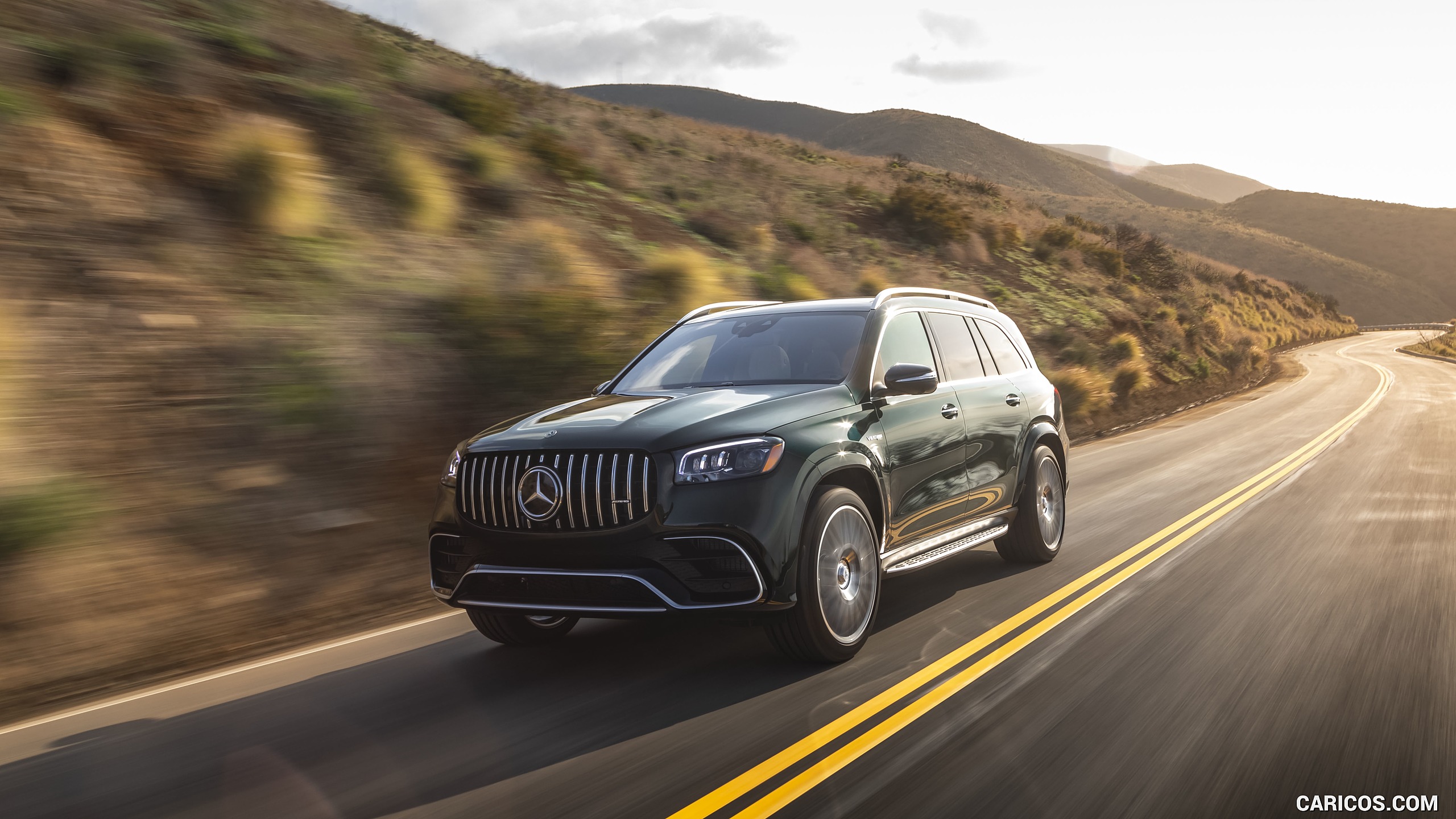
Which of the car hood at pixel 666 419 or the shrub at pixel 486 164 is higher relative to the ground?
the shrub at pixel 486 164

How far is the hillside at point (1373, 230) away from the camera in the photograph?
116 metres

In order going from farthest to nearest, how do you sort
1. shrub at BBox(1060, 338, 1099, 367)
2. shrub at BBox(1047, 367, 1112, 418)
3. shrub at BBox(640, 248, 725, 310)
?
shrub at BBox(1060, 338, 1099, 367) → shrub at BBox(1047, 367, 1112, 418) → shrub at BBox(640, 248, 725, 310)

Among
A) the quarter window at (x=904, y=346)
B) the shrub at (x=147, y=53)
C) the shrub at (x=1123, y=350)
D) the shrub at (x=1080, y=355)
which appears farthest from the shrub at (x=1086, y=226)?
the quarter window at (x=904, y=346)

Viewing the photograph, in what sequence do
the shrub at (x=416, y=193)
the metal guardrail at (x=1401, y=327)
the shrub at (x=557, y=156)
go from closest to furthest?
the shrub at (x=416, y=193) < the shrub at (x=557, y=156) < the metal guardrail at (x=1401, y=327)

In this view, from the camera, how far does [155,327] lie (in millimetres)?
8203

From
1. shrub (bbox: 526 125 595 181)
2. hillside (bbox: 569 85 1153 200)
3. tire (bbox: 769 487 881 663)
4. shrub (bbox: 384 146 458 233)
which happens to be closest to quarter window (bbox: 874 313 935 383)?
tire (bbox: 769 487 881 663)

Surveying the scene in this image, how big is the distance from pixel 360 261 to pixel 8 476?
5.18 metres

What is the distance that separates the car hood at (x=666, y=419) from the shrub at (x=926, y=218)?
2561 centimetres

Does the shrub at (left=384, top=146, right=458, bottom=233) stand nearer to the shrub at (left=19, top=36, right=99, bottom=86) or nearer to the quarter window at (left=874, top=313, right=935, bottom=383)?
the shrub at (left=19, top=36, right=99, bottom=86)

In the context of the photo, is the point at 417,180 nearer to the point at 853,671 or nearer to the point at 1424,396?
the point at 853,671

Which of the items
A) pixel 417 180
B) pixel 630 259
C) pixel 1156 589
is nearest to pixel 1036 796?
pixel 1156 589

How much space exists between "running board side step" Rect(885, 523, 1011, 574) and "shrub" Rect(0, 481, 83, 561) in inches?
186

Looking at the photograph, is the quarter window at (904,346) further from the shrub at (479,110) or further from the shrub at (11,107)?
the shrub at (479,110)

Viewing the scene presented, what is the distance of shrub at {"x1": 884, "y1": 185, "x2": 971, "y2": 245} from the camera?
30.6m
